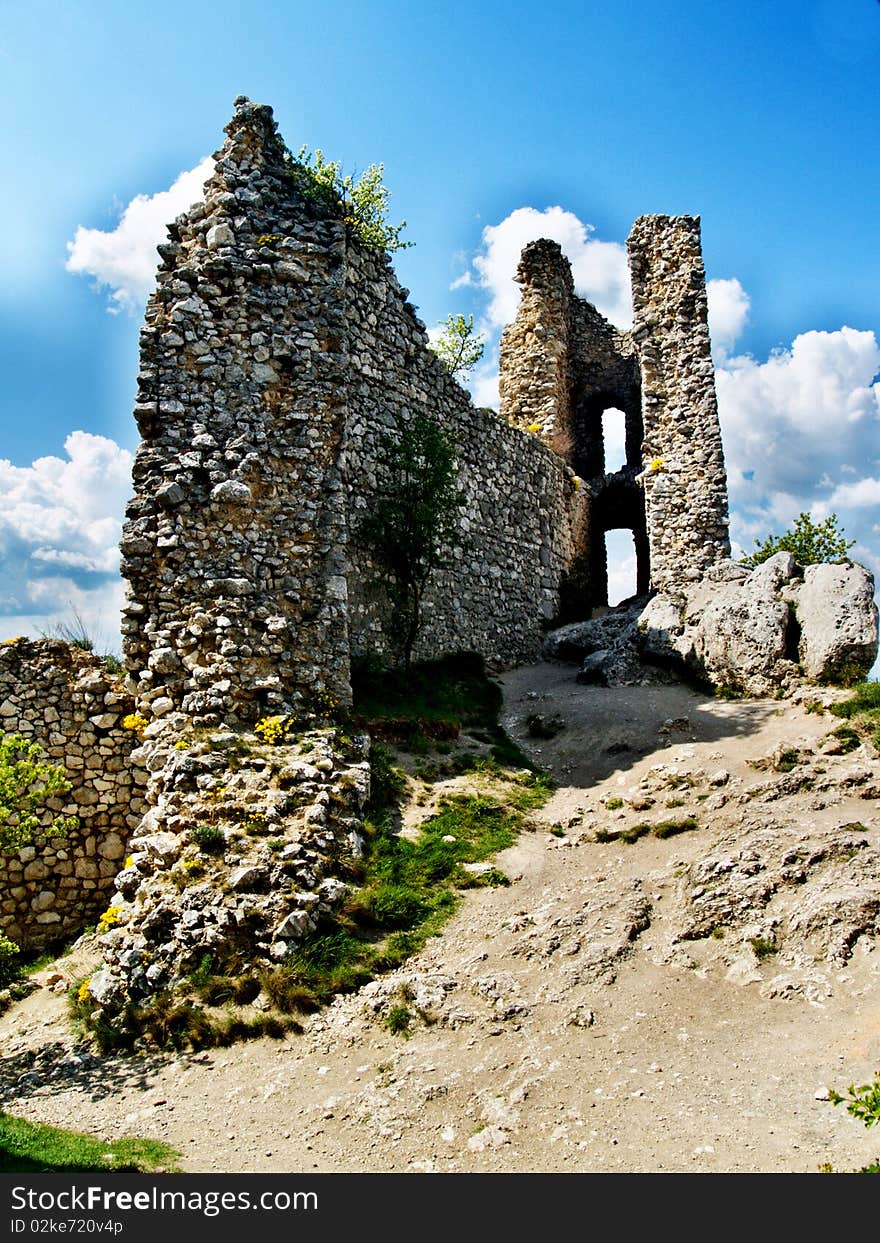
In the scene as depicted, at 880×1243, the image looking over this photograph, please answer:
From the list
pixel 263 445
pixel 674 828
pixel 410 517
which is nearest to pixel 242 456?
pixel 263 445

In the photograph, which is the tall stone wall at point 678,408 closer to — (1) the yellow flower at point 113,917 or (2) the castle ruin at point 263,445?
(2) the castle ruin at point 263,445

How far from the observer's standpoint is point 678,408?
71.7ft

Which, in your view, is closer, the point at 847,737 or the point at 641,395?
the point at 847,737

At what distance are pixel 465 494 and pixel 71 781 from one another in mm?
10343

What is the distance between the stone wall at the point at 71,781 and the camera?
10.6 metres

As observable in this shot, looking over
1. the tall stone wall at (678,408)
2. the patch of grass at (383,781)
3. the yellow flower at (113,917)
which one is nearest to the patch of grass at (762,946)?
the patch of grass at (383,781)

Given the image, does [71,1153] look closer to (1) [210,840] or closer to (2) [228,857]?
(2) [228,857]

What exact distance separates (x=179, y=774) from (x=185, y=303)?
667cm

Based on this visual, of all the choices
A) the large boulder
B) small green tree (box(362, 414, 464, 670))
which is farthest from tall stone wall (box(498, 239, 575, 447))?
the large boulder

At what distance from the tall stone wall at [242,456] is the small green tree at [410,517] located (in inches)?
106

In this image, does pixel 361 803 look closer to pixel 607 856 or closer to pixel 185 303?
pixel 607 856

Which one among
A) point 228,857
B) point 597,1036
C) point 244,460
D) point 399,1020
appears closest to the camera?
point 597,1036

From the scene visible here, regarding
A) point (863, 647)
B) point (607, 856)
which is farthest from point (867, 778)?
point (863, 647)

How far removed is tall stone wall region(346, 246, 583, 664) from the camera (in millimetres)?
15047
